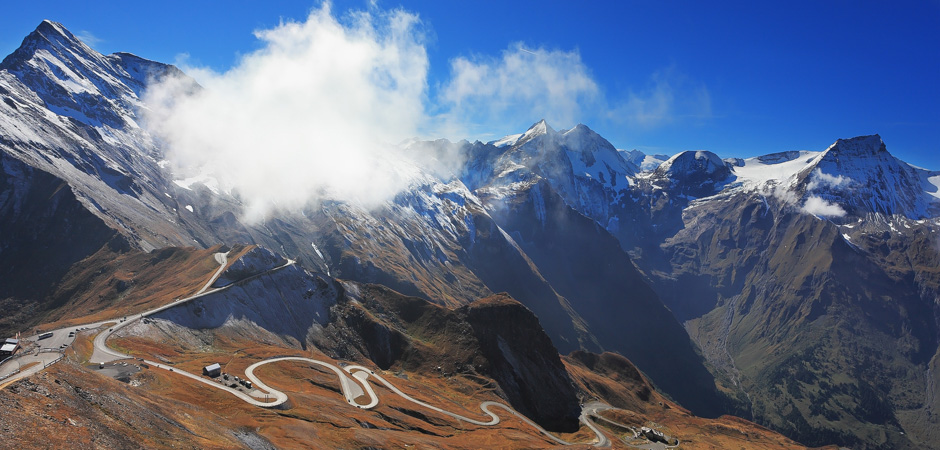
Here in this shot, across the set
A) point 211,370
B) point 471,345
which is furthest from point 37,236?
point 471,345

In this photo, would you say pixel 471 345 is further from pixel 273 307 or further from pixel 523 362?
pixel 273 307

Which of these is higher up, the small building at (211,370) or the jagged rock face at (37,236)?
the jagged rock face at (37,236)

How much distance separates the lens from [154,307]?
116750mm

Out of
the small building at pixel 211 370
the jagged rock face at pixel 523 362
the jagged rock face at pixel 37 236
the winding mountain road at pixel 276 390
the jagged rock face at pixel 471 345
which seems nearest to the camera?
the winding mountain road at pixel 276 390

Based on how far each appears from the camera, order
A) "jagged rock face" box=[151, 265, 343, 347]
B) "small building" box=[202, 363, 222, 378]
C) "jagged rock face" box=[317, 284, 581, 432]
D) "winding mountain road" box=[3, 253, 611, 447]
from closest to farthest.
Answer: "winding mountain road" box=[3, 253, 611, 447]
"small building" box=[202, 363, 222, 378]
"jagged rock face" box=[151, 265, 343, 347]
"jagged rock face" box=[317, 284, 581, 432]

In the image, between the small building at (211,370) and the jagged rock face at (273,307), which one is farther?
the jagged rock face at (273,307)

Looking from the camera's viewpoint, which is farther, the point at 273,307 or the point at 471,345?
the point at 471,345

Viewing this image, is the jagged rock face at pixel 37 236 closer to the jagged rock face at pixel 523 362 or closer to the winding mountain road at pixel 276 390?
the winding mountain road at pixel 276 390

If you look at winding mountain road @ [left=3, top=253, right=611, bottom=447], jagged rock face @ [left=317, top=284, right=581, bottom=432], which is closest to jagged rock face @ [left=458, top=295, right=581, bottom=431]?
jagged rock face @ [left=317, top=284, right=581, bottom=432]

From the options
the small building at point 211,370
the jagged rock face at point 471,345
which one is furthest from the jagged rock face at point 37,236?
the small building at point 211,370

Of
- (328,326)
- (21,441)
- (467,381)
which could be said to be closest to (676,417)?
(467,381)

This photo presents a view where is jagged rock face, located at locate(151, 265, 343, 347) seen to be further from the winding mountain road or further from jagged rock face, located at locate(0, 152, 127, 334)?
jagged rock face, located at locate(0, 152, 127, 334)

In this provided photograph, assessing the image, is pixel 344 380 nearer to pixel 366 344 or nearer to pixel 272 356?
pixel 272 356

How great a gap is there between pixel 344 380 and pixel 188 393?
141 feet
